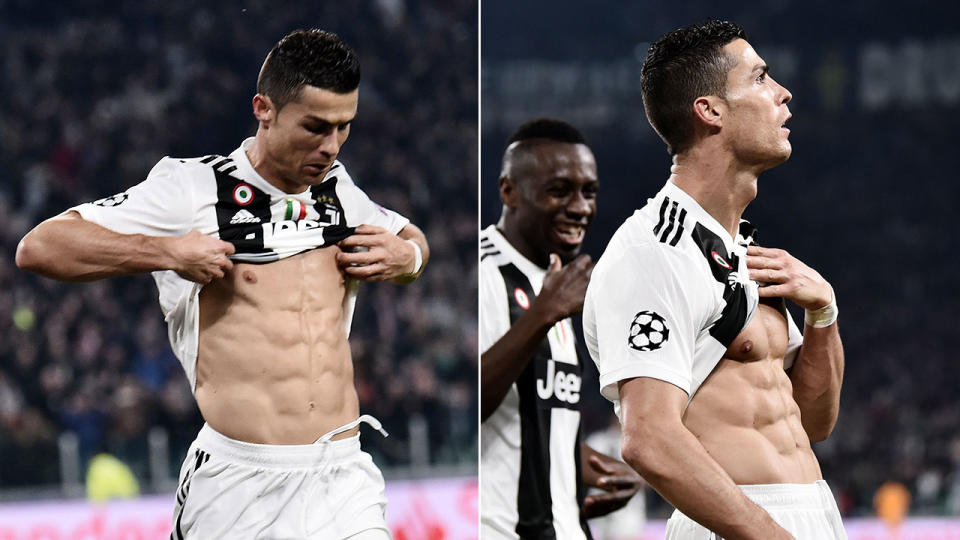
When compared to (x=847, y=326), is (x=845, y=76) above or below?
above

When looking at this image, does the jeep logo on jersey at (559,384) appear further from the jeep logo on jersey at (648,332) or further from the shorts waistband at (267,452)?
the jeep logo on jersey at (648,332)

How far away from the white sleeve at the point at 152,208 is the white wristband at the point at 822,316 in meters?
1.53

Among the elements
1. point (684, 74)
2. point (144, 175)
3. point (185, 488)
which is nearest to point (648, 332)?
point (684, 74)

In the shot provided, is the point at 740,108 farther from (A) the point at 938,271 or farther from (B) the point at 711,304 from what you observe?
(A) the point at 938,271

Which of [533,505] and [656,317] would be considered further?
[533,505]

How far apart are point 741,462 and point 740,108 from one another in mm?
769

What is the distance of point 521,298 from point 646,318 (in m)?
1.51

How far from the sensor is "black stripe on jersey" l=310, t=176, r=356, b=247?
3016 mm

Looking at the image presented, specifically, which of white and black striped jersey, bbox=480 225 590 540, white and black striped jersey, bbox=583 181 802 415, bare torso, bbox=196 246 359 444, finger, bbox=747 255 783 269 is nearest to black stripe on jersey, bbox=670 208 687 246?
white and black striped jersey, bbox=583 181 802 415

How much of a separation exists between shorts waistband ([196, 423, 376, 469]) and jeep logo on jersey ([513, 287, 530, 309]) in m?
0.94

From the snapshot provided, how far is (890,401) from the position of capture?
15.9 m

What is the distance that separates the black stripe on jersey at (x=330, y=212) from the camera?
119 inches

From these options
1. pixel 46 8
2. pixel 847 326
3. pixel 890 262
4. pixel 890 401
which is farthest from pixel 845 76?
pixel 46 8

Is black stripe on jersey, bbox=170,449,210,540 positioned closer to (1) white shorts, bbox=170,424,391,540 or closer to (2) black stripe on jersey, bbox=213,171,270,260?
(1) white shorts, bbox=170,424,391,540
